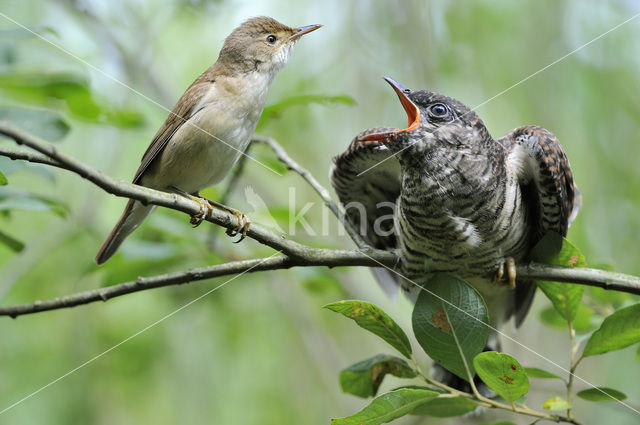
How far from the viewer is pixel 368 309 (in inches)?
79.0

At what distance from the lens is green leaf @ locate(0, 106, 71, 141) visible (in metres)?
2.51

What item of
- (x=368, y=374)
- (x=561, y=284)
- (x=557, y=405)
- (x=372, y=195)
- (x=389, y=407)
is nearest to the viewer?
(x=389, y=407)

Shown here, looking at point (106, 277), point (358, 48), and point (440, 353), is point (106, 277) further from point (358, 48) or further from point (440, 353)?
point (358, 48)

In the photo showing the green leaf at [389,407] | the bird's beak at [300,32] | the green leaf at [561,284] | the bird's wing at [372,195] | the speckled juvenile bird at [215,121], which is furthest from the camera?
the bird's beak at [300,32]

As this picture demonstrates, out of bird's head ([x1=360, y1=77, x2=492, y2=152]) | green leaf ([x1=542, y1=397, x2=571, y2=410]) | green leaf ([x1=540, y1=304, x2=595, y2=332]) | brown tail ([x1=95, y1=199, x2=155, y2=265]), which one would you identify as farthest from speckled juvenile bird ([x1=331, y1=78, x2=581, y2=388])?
brown tail ([x1=95, y1=199, x2=155, y2=265])

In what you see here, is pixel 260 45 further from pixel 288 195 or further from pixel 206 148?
pixel 288 195

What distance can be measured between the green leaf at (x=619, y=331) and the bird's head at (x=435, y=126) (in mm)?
842

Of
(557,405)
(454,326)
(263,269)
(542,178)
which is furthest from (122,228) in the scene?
(557,405)

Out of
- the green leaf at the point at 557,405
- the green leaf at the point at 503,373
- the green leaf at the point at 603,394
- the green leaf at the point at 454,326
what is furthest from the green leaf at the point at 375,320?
the green leaf at the point at 603,394

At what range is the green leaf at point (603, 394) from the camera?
6.57ft

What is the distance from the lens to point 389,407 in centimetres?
185

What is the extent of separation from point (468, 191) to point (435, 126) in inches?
11.8

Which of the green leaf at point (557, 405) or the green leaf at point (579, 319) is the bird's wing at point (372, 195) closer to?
the green leaf at point (579, 319)

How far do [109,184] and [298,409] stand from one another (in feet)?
14.0
